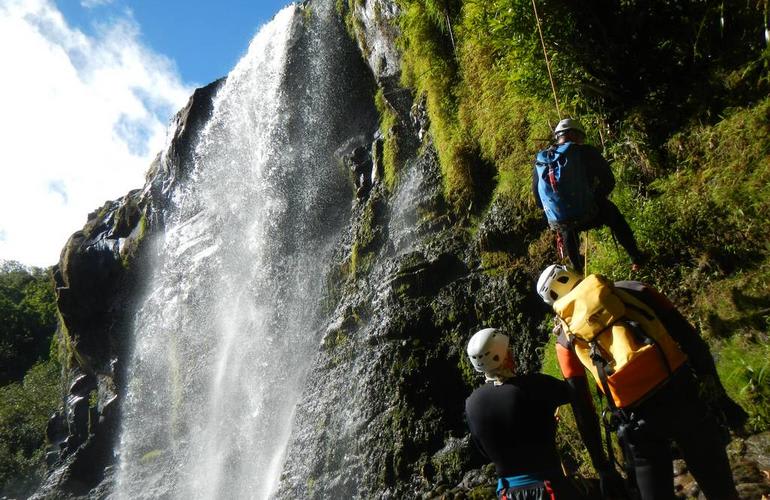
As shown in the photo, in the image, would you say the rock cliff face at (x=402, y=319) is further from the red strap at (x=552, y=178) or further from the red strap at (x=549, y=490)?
the red strap at (x=549, y=490)

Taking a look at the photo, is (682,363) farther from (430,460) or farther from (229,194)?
(229,194)

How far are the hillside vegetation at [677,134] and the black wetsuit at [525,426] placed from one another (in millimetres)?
2014

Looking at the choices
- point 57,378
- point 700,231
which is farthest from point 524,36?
→ point 57,378

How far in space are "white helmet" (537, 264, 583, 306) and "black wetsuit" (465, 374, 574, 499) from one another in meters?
0.50

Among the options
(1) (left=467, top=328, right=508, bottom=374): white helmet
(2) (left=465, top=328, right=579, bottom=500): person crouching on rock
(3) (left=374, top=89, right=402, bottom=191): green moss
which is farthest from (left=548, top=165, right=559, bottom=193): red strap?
(3) (left=374, top=89, right=402, bottom=191): green moss

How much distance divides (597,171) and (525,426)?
258cm

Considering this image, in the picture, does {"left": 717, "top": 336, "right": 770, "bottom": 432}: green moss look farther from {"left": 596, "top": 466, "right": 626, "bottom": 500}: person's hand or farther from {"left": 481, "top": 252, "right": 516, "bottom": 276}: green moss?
{"left": 481, "top": 252, "right": 516, "bottom": 276}: green moss

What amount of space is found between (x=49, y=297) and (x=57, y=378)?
1600cm

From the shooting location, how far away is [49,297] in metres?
44.5

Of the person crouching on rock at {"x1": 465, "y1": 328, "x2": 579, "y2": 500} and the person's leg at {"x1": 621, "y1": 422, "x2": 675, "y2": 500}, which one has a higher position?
the person crouching on rock at {"x1": 465, "y1": 328, "x2": 579, "y2": 500}

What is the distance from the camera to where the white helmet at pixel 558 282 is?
2984 millimetres

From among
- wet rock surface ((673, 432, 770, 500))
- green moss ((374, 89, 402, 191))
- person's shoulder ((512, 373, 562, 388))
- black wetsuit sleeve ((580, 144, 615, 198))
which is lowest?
wet rock surface ((673, 432, 770, 500))

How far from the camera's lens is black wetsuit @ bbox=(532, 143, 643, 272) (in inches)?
174

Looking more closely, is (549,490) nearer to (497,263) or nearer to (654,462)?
(654,462)
